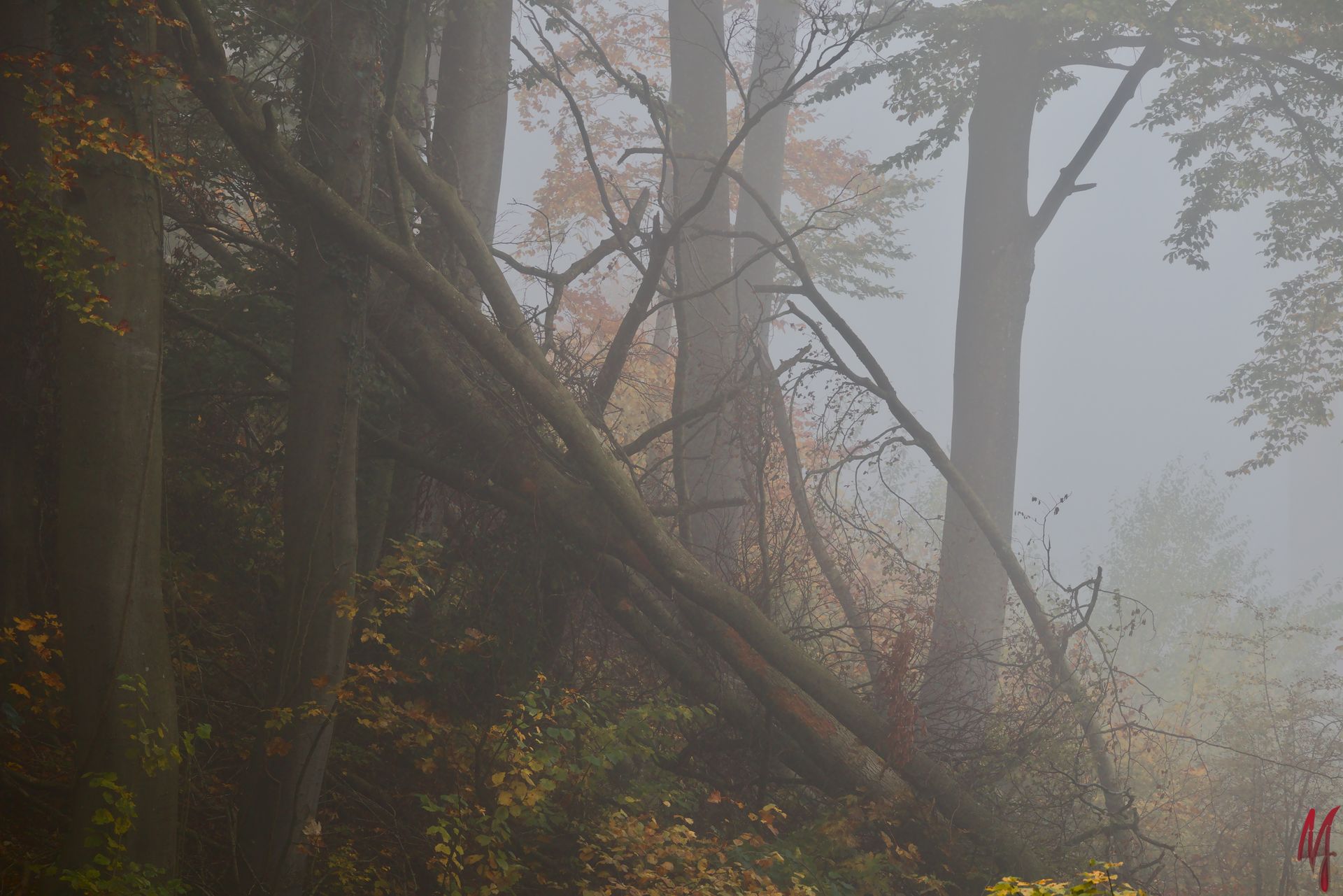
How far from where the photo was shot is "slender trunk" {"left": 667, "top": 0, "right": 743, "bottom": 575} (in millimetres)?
8117

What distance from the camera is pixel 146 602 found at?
469 centimetres

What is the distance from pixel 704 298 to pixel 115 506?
7.43 m

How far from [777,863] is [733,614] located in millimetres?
1586

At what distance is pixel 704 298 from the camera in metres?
11.2

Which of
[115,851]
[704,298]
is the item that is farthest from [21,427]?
[704,298]

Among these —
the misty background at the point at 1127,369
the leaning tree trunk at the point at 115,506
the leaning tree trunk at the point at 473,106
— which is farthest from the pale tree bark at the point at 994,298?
the misty background at the point at 1127,369

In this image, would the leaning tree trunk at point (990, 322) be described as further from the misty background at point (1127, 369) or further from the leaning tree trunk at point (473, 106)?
the misty background at point (1127, 369)

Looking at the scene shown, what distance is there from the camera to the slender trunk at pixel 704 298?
8117 mm

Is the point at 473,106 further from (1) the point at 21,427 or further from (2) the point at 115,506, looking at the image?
(2) the point at 115,506

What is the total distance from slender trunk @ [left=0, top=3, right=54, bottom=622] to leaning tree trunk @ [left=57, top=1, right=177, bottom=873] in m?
1.33

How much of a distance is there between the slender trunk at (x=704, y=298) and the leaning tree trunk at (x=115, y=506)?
3.87m

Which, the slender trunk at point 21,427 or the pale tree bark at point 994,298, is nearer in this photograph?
the slender trunk at point 21,427

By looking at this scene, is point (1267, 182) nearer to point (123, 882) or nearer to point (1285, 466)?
point (123, 882)

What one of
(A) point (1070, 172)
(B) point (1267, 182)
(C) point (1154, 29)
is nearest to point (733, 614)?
(A) point (1070, 172)
